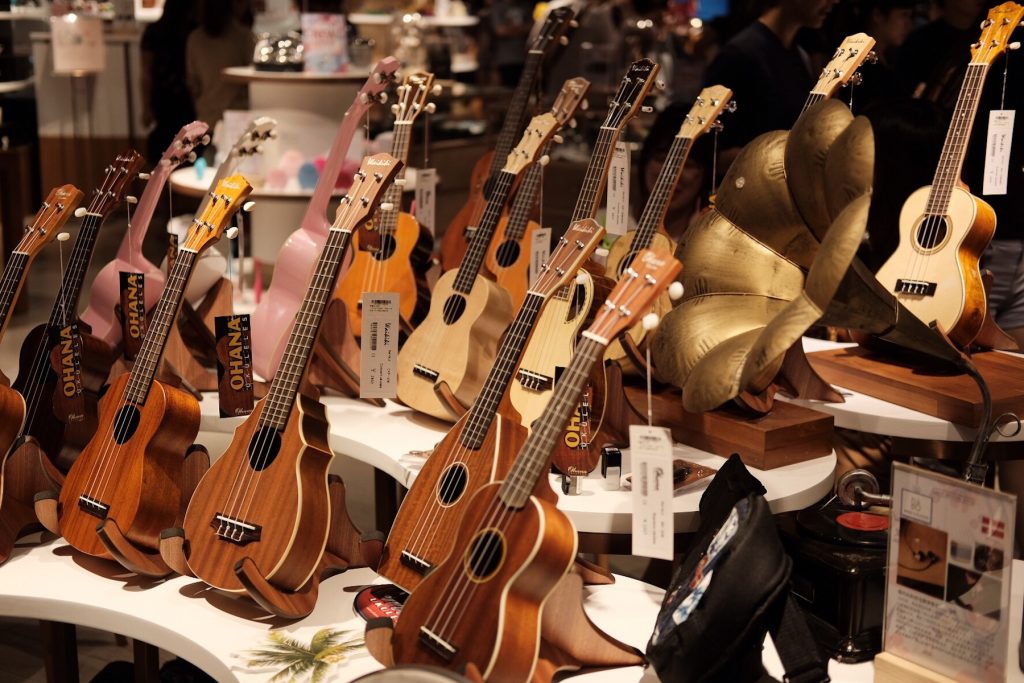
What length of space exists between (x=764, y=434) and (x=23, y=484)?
5.65 ft

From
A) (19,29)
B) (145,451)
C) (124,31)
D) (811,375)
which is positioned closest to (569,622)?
(145,451)

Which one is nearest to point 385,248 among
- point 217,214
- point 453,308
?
point 453,308

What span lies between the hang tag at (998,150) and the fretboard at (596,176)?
43.0 inches

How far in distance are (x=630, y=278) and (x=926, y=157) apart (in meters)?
Answer: 2.21

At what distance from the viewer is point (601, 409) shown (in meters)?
2.68

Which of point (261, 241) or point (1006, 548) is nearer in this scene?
point (1006, 548)

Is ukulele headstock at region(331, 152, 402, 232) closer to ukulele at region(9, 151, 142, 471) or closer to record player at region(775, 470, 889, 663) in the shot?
ukulele at region(9, 151, 142, 471)

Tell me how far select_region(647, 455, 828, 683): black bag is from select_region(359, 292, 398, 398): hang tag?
1.21 m

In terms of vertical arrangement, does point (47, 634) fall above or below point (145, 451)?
below

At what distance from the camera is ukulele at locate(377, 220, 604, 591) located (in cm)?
231

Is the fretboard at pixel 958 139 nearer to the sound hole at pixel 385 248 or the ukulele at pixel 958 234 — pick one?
the ukulele at pixel 958 234

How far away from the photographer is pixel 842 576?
2.13 meters

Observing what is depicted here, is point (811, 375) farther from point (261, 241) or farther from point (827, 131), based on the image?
point (261, 241)

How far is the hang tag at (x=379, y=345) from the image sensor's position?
292cm
